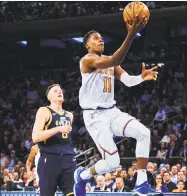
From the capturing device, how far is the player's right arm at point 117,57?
6.57 m

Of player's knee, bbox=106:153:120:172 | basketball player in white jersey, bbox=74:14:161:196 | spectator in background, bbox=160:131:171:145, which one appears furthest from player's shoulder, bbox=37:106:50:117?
spectator in background, bbox=160:131:171:145

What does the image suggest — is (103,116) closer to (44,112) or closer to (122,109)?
(44,112)

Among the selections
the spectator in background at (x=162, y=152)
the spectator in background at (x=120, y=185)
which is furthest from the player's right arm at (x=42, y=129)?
the spectator in background at (x=162, y=152)

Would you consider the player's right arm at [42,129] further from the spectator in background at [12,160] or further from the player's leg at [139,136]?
the spectator in background at [12,160]

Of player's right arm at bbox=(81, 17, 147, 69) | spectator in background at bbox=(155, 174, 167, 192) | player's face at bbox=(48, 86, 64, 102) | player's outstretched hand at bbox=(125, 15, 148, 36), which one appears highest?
player's outstretched hand at bbox=(125, 15, 148, 36)

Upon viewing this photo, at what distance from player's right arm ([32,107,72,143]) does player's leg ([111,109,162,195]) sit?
2.15ft

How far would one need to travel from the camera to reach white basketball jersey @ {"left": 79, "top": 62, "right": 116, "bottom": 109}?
7.28 m

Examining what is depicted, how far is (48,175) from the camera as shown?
24.1ft

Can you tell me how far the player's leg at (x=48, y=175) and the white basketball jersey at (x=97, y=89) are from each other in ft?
2.71

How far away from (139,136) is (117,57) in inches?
41.3

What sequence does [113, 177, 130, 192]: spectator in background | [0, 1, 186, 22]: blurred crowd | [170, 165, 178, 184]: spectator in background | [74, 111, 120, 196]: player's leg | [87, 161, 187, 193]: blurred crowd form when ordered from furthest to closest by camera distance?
[0, 1, 186, 22]: blurred crowd
[170, 165, 178, 184]: spectator in background
[113, 177, 130, 192]: spectator in background
[87, 161, 187, 193]: blurred crowd
[74, 111, 120, 196]: player's leg

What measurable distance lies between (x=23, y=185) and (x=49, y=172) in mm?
7864

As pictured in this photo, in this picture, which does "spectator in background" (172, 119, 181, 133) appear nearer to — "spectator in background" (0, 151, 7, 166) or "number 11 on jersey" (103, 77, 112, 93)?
"spectator in background" (0, 151, 7, 166)

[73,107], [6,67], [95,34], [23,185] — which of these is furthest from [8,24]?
[95,34]
